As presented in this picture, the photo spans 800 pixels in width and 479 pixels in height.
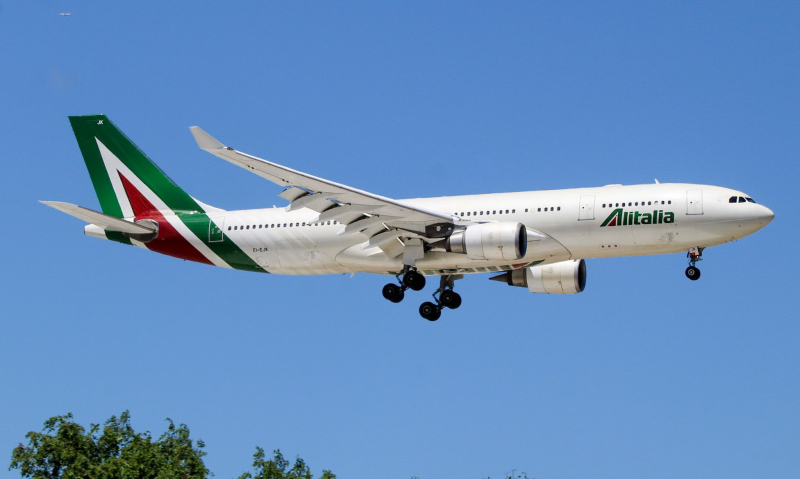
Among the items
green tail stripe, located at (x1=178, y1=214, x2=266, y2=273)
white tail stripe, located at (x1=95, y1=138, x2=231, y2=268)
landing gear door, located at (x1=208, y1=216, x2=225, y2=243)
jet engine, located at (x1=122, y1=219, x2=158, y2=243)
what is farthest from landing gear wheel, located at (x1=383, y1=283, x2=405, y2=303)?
jet engine, located at (x1=122, y1=219, x2=158, y2=243)

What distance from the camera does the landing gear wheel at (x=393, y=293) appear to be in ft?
148

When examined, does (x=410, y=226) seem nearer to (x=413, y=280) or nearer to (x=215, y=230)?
(x=413, y=280)

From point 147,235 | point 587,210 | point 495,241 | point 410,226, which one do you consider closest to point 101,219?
point 147,235

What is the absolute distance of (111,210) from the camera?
49.4 m

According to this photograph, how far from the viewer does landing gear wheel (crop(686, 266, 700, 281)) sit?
4203 centimetres

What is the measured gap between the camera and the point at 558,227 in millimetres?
41906

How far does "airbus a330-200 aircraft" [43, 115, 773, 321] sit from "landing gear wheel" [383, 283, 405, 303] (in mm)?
49

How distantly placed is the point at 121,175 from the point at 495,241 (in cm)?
1744

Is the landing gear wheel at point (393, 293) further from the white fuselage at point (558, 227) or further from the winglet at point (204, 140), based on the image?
the winglet at point (204, 140)

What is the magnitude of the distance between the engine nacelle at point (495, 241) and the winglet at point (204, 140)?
9.73 metres

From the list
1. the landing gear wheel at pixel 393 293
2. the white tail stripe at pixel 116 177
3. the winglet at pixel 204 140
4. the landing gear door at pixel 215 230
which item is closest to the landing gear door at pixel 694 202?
the landing gear wheel at pixel 393 293

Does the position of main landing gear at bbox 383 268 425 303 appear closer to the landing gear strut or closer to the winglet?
the landing gear strut

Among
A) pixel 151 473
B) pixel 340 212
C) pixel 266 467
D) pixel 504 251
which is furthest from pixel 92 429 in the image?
pixel 504 251

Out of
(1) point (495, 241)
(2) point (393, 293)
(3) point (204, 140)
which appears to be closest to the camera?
(3) point (204, 140)
